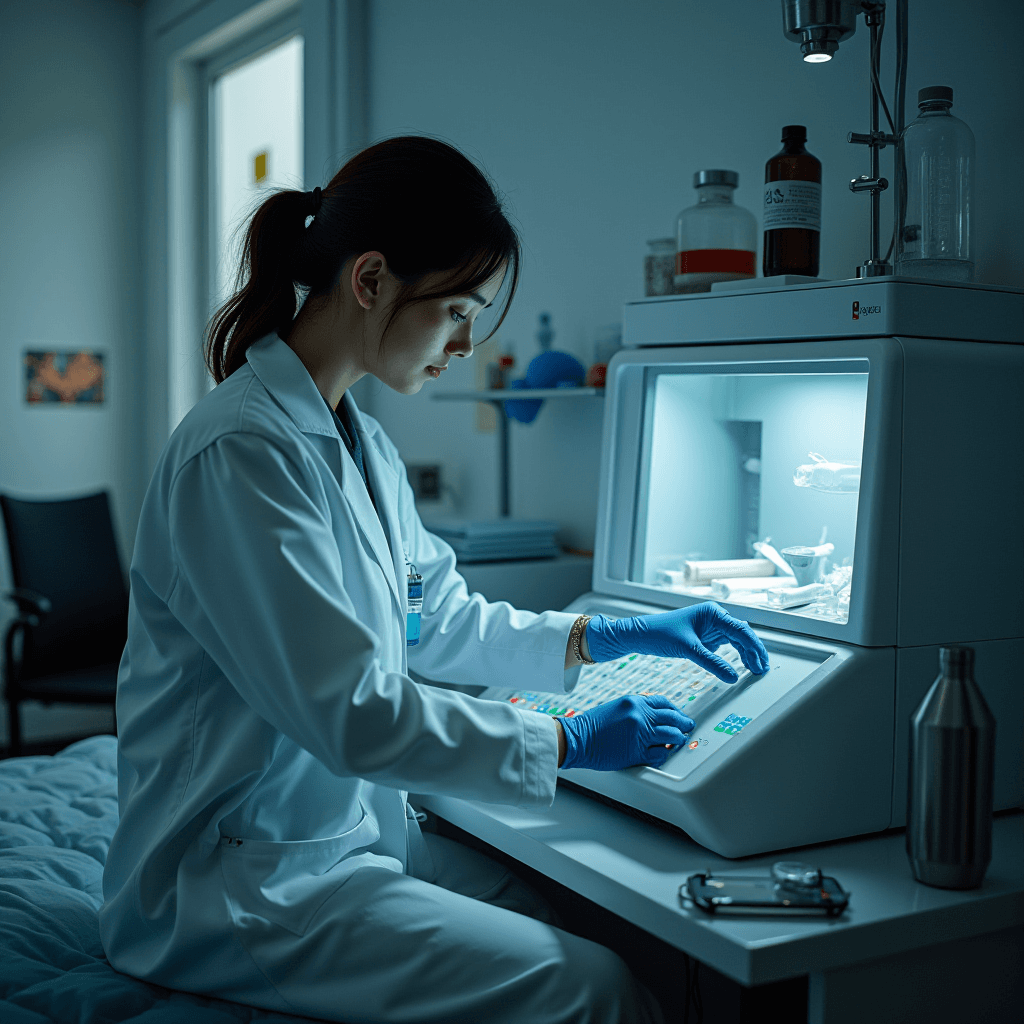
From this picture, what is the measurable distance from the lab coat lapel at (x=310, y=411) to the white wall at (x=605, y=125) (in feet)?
2.69

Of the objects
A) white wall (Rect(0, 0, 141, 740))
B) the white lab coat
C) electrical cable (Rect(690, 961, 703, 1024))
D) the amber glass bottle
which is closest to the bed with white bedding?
the white lab coat

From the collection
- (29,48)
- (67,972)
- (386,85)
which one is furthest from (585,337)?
(29,48)

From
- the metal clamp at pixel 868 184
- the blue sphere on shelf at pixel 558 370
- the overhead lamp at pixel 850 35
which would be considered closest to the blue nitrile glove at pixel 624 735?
the overhead lamp at pixel 850 35

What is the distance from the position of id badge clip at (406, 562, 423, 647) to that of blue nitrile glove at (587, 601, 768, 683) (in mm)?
230

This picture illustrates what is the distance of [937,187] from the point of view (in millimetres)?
1335

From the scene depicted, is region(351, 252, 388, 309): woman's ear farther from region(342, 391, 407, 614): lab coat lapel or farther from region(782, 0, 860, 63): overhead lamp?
region(782, 0, 860, 63): overhead lamp

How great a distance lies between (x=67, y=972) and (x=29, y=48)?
3.49 metres

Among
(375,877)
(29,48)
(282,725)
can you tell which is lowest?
(375,877)

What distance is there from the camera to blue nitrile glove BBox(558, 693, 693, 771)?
113 cm

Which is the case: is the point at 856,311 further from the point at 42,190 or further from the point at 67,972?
the point at 42,190

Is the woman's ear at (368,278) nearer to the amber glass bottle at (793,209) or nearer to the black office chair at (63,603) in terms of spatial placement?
the amber glass bottle at (793,209)

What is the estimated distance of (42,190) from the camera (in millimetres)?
3750

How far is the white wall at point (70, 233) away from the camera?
12.1 feet

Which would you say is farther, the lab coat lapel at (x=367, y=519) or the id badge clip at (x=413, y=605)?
the id badge clip at (x=413, y=605)
